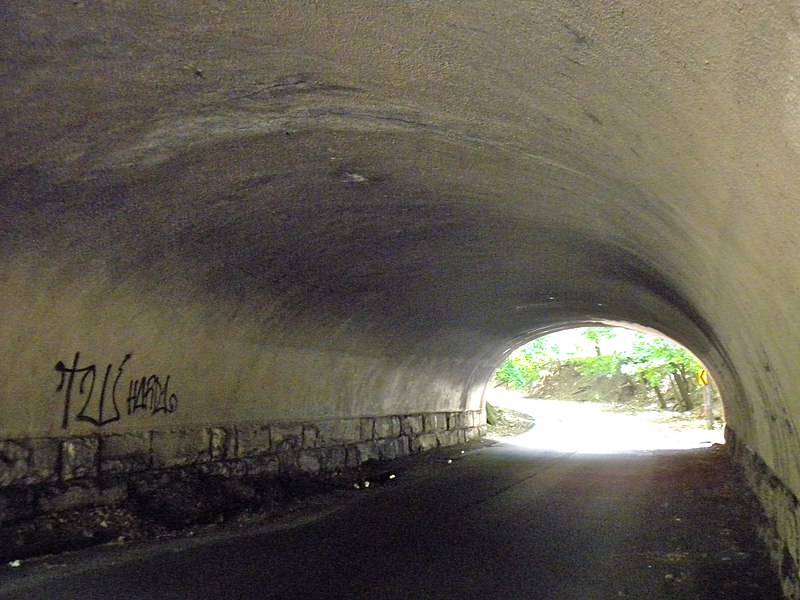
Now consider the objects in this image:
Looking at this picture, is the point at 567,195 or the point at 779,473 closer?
the point at 567,195

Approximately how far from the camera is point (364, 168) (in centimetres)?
610

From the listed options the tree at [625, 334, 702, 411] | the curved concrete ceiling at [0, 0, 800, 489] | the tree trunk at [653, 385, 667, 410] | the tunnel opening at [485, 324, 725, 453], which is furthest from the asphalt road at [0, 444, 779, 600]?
the tree trunk at [653, 385, 667, 410]

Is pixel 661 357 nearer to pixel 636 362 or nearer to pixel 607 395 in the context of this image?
pixel 636 362

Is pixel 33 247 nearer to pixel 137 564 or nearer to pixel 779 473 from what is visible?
pixel 137 564

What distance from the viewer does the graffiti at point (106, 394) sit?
7332 mm

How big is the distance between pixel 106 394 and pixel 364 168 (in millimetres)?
3893

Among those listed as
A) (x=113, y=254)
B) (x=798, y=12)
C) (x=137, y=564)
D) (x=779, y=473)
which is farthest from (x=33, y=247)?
(x=779, y=473)

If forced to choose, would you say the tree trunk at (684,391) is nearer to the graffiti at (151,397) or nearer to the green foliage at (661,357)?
the green foliage at (661,357)

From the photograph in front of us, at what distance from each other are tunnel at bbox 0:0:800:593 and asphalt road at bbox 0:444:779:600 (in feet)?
2.60

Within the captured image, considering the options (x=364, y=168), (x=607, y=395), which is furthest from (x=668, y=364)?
(x=364, y=168)

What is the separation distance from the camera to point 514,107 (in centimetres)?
442

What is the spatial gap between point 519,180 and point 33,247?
13.2 feet

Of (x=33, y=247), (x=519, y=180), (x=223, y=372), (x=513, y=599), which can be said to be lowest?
(x=513, y=599)

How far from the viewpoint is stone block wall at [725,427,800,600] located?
5289 mm
